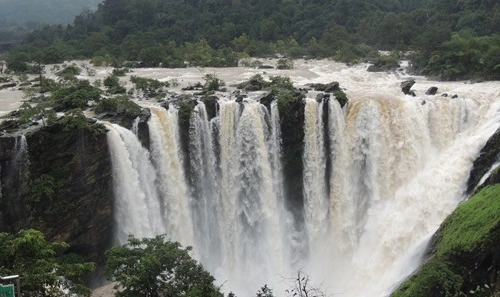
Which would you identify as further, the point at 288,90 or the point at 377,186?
the point at 288,90

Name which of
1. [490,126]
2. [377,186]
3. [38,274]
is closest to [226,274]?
[377,186]

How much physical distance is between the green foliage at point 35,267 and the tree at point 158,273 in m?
0.96

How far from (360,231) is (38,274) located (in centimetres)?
1175

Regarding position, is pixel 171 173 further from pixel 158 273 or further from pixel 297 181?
pixel 158 273

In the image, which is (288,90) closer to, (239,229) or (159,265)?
(239,229)

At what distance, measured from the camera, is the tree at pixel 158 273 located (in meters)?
12.6

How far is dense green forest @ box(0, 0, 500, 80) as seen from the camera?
30.6m

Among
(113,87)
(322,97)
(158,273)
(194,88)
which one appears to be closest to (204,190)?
(322,97)

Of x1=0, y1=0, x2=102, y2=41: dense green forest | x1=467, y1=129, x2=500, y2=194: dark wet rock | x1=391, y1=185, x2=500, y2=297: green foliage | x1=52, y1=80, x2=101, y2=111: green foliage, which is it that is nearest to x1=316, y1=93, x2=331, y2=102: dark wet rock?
x1=467, y1=129, x2=500, y2=194: dark wet rock

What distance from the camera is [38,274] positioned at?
35.6 ft

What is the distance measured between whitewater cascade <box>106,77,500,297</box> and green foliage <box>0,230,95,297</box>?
5.77 meters

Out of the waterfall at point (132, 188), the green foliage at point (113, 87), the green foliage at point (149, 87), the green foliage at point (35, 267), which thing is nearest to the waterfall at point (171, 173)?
the waterfall at point (132, 188)

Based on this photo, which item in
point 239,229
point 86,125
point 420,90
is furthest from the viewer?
point 420,90

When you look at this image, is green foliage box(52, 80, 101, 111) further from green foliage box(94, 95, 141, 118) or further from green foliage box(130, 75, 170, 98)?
green foliage box(130, 75, 170, 98)
